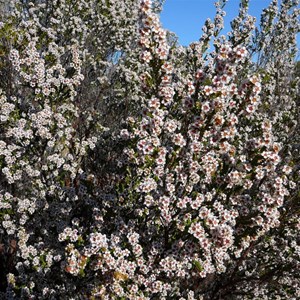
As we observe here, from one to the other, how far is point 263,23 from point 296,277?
20.1 feet

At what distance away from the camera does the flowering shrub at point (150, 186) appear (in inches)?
156

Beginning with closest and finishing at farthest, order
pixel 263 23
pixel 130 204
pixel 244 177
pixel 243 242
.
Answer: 1. pixel 244 177
2. pixel 243 242
3. pixel 130 204
4. pixel 263 23

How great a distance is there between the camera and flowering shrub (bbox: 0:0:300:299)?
395 cm

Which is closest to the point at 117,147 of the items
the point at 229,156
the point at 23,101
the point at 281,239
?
the point at 23,101

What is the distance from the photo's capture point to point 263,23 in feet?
30.9

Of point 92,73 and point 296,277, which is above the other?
point 92,73

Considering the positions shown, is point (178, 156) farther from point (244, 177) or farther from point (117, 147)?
point (117, 147)

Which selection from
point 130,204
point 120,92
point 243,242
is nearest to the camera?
point 243,242

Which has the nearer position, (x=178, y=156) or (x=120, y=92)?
(x=178, y=156)

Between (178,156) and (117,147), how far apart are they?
1.76 m

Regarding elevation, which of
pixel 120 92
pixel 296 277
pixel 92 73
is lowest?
pixel 296 277

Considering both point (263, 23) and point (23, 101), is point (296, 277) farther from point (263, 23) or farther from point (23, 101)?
point (263, 23)

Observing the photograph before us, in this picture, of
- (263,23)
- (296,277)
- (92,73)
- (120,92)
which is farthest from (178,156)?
(263,23)

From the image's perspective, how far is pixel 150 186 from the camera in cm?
411
